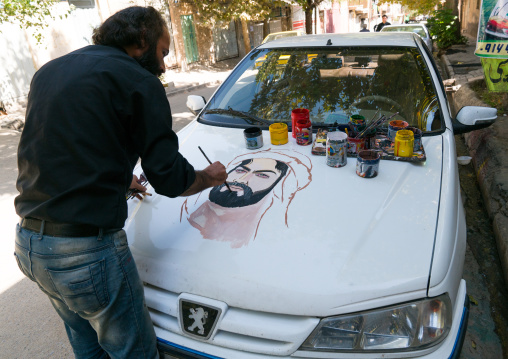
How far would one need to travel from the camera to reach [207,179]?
170 centimetres

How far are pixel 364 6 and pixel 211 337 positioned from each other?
4564 cm

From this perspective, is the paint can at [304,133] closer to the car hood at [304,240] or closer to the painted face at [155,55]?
the car hood at [304,240]

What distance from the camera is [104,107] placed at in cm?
130

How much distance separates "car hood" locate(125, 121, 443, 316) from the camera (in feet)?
4.57

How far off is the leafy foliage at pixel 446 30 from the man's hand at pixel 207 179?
1469 cm

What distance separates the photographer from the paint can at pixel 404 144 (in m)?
2.07

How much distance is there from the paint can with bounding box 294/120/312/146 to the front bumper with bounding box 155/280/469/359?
1.19 metres

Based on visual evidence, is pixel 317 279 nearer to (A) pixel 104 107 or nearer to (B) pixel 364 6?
(A) pixel 104 107

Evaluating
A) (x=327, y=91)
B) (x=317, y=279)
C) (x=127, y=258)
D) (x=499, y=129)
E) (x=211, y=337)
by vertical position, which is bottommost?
(x=499, y=129)

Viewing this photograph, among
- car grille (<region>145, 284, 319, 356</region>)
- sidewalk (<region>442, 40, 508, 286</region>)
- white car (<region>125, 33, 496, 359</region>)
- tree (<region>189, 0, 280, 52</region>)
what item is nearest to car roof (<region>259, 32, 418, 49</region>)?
white car (<region>125, 33, 496, 359</region>)

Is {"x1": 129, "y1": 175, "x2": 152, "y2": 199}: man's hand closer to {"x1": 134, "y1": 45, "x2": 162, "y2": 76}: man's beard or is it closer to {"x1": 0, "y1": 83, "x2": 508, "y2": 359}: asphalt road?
{"x1": 134, "y1": 45, "x2": 162, "y2": 76}: man's beard

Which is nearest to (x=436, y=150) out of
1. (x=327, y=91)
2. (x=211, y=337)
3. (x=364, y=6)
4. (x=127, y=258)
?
(x=327, y=91)

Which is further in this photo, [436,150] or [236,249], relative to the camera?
[436,150]

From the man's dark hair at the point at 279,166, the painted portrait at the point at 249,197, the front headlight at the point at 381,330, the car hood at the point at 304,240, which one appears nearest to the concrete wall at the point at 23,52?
the man's dark hair at the point at 279,166
